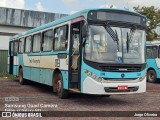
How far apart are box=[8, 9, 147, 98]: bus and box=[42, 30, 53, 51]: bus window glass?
96 centimetres

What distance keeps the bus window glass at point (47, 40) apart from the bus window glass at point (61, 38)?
516 millimetres

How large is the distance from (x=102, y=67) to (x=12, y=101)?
3.45 meters

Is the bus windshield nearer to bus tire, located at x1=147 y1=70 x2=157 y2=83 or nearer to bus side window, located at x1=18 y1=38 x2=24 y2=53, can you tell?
bus side window, located at x1=18 y1=38 x2=24 y2=53

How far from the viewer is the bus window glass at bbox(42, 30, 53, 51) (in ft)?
44.3

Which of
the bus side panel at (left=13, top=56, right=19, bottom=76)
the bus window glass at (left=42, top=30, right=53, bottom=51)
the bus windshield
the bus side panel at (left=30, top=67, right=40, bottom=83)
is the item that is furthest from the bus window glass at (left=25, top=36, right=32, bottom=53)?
the bus windshield

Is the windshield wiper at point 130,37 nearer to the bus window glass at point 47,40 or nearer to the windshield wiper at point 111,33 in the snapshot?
the windshield wiper at point 111,33

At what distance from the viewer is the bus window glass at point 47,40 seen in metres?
13.5

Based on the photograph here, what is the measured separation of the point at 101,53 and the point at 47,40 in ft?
13.3

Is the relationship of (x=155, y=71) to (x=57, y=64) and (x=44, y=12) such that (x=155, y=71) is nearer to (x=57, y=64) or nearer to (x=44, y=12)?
(x=57, y=64)

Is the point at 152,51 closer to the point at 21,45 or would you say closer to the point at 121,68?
the point at 21,45

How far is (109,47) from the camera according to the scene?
1060cm

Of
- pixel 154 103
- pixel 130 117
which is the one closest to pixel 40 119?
pixel 130 117

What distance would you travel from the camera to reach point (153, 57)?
21.4 metres

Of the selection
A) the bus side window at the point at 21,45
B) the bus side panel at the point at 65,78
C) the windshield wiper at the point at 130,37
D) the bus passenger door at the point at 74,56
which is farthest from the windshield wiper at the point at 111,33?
the bus side window at the point at 21,45
